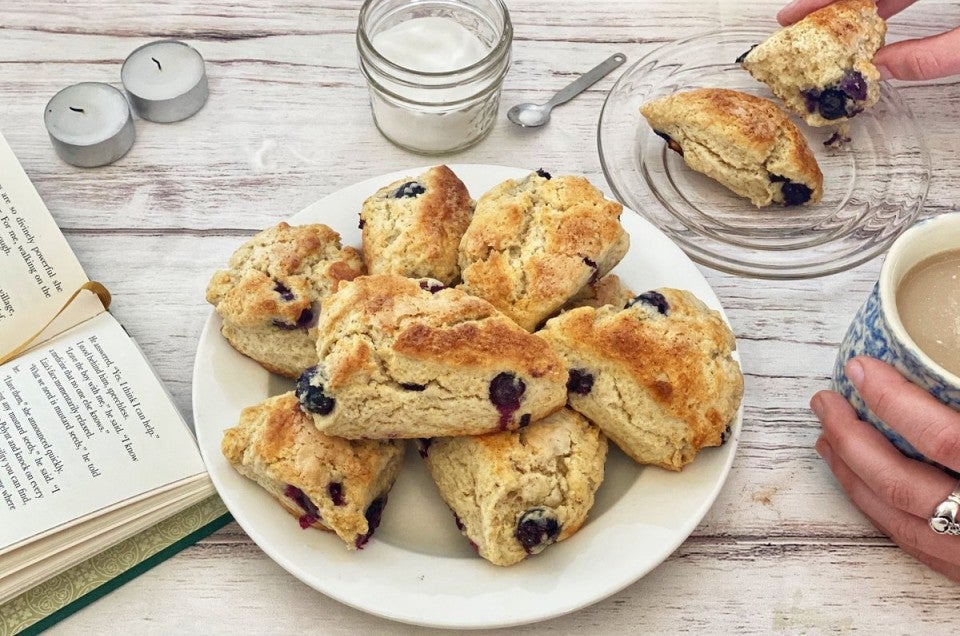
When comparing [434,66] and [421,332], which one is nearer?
[421,332]

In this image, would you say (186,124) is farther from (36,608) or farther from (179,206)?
(36,608)

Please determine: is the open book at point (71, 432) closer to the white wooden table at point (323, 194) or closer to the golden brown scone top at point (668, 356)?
the white wooden table at point (323, 194)

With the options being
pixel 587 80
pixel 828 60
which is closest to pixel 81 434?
pixel 587 80

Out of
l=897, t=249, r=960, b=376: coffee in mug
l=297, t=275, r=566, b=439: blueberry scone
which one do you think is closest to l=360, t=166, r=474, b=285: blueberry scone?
l=297, t=275, r=566, b=439: blueberry scone

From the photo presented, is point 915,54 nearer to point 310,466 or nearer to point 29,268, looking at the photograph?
point 310,466

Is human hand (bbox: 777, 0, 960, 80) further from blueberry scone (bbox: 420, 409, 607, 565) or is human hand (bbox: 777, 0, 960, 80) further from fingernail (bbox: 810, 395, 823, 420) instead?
blueberry scone (bbox: 420, 409, 607, 565)
